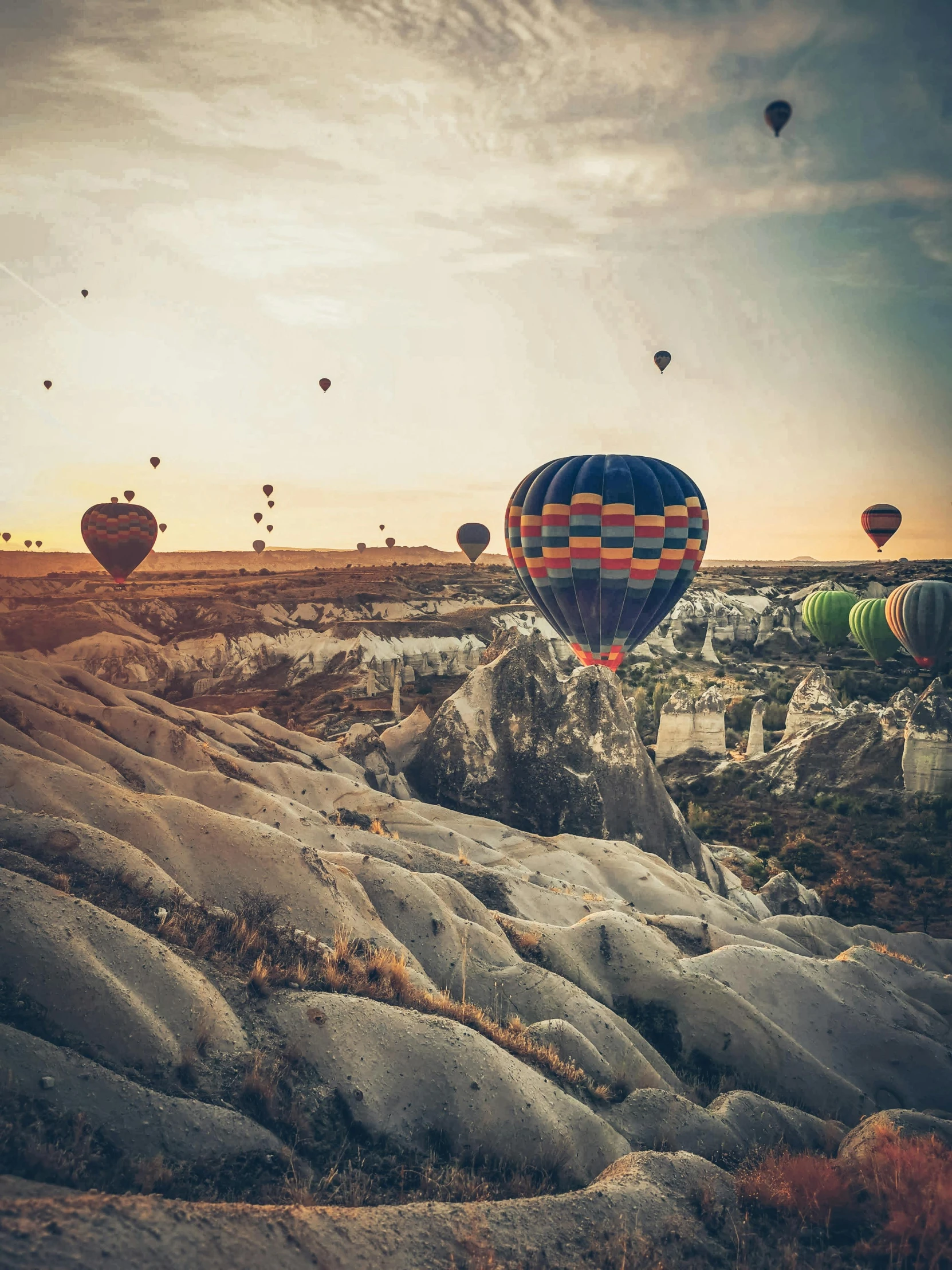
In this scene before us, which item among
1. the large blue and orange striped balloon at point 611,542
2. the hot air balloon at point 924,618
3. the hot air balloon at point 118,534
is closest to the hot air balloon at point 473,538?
the hot air balloon at point 118,534

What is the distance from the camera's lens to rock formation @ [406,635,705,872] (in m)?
22.4

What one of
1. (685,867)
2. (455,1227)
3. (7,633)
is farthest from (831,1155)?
(7,633)

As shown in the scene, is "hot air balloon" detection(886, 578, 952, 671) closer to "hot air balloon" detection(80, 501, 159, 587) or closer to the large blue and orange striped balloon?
the large blue and orange striped balloon

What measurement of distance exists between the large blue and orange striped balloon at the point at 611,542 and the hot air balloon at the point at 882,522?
60.4m

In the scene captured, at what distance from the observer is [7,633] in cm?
4581

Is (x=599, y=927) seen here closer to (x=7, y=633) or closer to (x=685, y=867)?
(x=685, y=867)

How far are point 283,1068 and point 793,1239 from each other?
4260 mm

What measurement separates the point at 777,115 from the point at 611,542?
60.9 feet

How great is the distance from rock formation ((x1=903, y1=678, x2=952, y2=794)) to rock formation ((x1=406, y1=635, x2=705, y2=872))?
56.4 ft

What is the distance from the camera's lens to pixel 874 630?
212 feet

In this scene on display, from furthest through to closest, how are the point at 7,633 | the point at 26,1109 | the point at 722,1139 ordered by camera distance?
the point at 7,633, the point at 722,1139, the point at 26,1109

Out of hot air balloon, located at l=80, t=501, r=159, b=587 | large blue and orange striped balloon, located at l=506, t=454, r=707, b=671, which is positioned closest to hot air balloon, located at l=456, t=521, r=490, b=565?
hot air balloon, located at l=80, t=501, r=159, b=587

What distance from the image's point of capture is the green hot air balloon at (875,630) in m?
64.2

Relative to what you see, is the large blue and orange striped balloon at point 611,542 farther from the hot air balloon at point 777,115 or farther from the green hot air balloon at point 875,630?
the green hot air balloon at point 875,630
